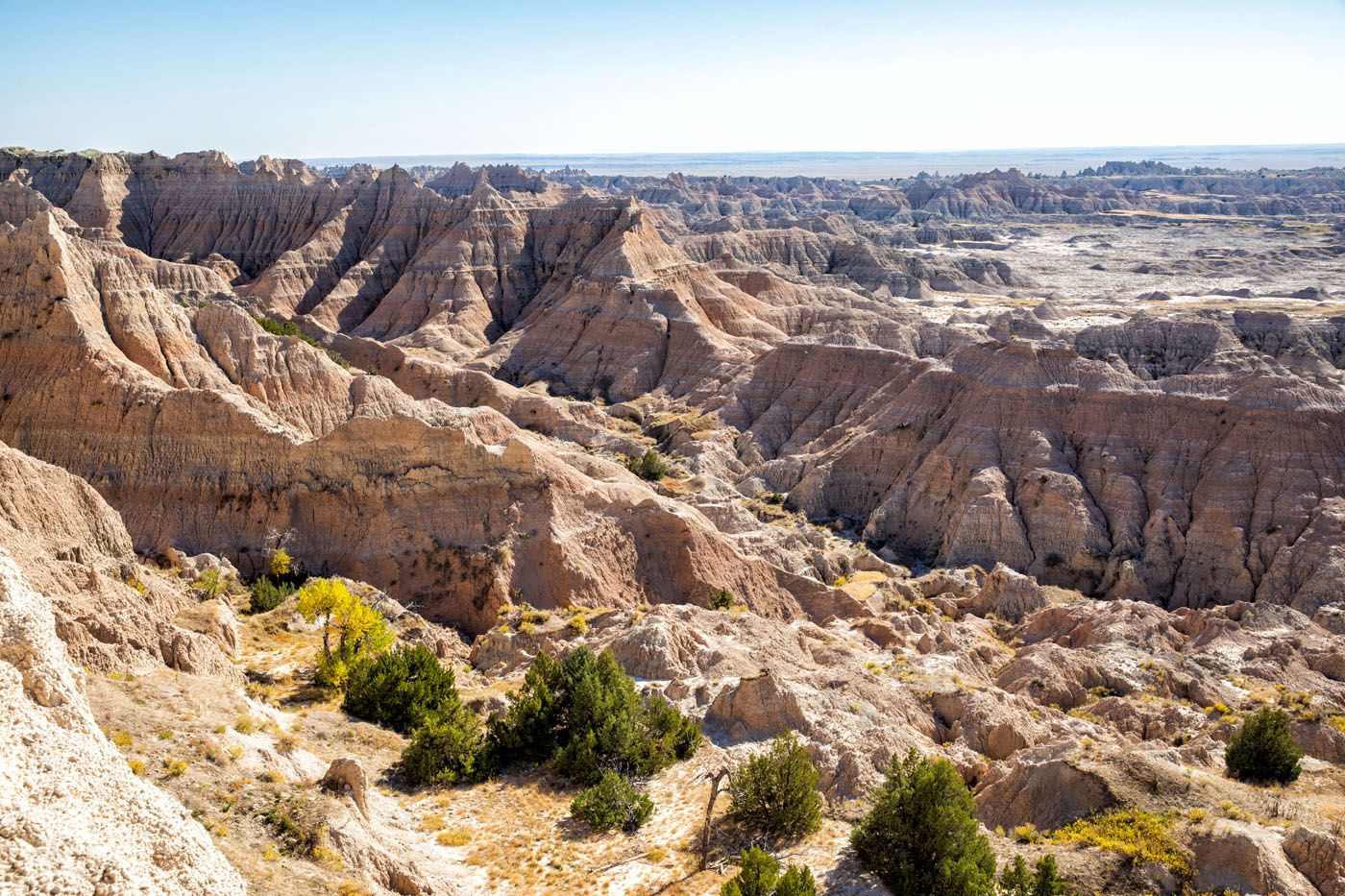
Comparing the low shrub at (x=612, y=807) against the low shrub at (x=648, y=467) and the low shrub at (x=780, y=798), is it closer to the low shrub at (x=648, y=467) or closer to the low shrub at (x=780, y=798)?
the low shrub at (x=780, y=798)

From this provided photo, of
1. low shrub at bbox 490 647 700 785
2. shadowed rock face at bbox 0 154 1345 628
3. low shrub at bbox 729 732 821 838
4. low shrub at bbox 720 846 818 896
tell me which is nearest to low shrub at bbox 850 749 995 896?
low shrub at bbox 729 732 821 838

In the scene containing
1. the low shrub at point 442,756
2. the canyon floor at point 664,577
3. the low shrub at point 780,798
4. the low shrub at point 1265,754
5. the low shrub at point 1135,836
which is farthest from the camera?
the low shrub at point 1265,754

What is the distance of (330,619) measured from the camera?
32812mm

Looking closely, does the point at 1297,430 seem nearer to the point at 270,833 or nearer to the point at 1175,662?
the point at 1175,662

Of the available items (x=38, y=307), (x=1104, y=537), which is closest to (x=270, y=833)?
(x=38, y=307)

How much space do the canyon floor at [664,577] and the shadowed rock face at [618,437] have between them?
8.9 inches

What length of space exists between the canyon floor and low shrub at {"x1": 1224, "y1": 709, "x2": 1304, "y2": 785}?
0.92 metres

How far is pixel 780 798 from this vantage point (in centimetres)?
2136

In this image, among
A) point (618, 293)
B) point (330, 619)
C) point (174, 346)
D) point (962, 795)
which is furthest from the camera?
point (618, 293)

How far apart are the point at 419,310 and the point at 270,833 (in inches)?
3797

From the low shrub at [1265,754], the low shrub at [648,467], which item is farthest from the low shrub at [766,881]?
the low shrub at [648,467]

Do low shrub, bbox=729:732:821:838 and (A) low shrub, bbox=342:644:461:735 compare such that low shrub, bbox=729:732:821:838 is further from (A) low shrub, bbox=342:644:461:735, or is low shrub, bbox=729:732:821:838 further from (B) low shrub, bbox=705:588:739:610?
(B) low shrub, bbox=705:588:739:610

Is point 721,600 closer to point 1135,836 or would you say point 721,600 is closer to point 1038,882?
point 1135,836

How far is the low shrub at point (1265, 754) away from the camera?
25047 mm
